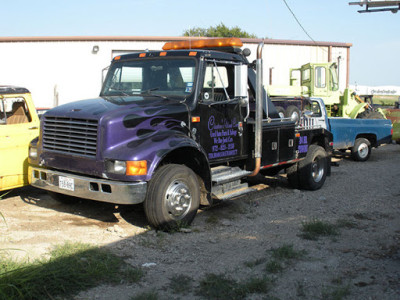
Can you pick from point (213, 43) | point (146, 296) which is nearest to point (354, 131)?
point (213, 43)

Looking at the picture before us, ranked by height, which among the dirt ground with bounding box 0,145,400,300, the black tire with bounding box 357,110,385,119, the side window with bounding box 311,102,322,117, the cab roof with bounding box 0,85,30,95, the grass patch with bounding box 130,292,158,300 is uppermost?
the cab roof with bounding box 0,85,30,95

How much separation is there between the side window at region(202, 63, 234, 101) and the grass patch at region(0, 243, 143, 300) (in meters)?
2.66

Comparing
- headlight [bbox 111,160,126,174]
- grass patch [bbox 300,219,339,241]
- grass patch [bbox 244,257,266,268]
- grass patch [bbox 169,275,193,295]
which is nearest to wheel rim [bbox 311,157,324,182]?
grass patch [bbox 300,219,339,241]

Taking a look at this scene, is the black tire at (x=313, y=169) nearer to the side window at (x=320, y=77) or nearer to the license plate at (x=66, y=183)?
the license plate at (x=66, y=183)

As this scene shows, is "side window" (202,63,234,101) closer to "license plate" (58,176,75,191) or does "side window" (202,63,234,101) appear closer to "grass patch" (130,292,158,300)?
"license plate" (58,176,75,191)

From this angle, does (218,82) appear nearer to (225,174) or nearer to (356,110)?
(225,174)

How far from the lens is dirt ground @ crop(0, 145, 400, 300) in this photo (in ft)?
13.8

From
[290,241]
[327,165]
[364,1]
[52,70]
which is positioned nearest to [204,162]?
[290,241]

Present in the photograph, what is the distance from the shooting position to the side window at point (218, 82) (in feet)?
20.7

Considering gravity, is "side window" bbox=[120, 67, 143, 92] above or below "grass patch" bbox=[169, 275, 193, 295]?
above

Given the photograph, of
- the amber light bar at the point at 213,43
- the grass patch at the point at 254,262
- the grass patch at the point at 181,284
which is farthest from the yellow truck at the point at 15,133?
the grass patch at the point at 254,262

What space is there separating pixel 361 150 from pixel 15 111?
9587mm

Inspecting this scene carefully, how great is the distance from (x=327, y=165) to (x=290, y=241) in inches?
157

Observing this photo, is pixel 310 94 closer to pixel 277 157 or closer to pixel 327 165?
pixel 327 165
